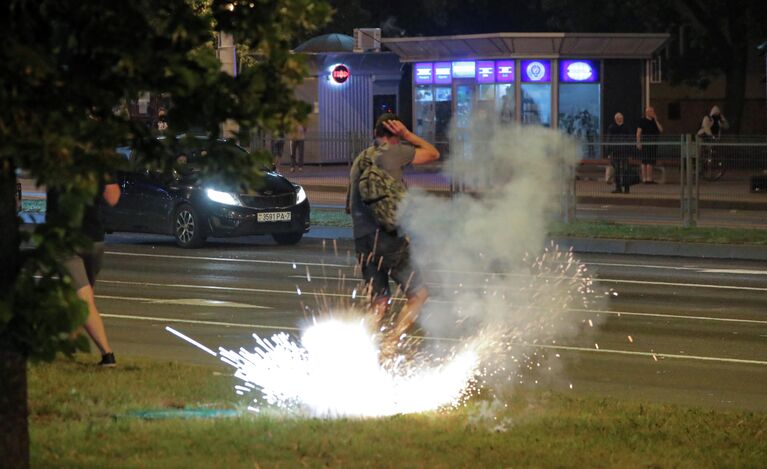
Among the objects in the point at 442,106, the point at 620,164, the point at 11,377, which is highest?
the point at 442,106

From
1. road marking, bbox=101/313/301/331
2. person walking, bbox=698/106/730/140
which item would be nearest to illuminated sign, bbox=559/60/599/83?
person walking, bbox=698/106/730/140

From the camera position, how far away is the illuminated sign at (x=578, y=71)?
36.2 metres

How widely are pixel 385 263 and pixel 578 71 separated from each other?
2679cm

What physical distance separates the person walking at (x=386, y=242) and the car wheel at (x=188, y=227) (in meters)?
10.1

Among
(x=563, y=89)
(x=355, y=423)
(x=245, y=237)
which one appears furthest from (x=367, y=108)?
(x=355, y=423)

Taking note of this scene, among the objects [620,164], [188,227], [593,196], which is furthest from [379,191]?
[620,164]

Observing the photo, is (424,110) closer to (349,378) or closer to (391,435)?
(349,378)

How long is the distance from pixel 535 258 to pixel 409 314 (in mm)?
7886

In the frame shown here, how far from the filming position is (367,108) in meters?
41.5

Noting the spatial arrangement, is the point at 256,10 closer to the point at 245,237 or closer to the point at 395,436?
the point at 395,436

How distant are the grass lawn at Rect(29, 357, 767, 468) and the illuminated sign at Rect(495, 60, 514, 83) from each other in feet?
92.3

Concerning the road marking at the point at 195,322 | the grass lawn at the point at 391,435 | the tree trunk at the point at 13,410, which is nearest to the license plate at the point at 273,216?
the road marking at the point at 195,322

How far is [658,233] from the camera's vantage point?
21.9 metres

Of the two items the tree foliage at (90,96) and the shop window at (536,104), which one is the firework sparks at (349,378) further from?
the shop window at (536,104)
